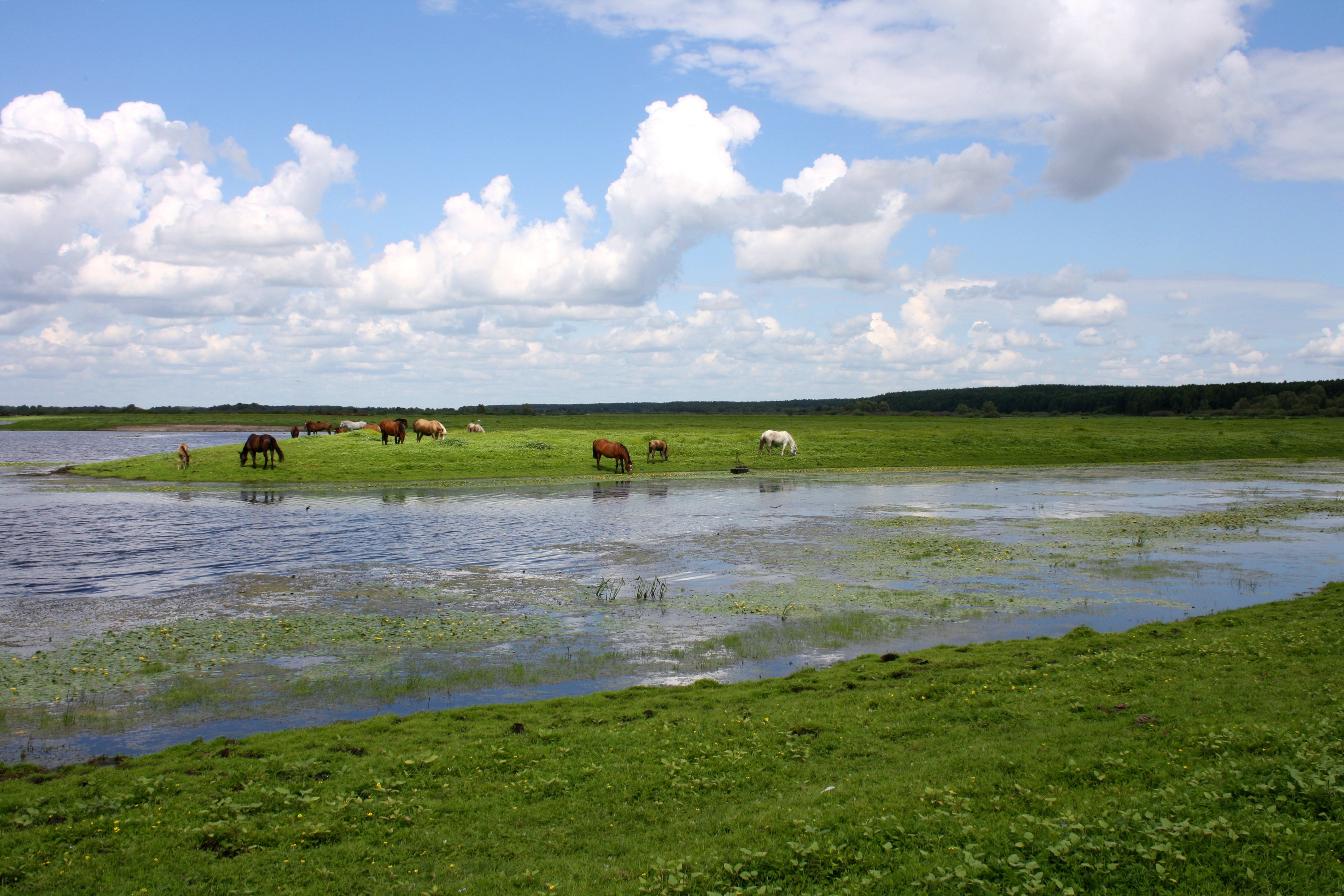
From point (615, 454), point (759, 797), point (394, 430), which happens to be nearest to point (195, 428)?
point (394, 430)

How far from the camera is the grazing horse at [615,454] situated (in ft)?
177

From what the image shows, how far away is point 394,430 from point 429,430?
3.50 metres

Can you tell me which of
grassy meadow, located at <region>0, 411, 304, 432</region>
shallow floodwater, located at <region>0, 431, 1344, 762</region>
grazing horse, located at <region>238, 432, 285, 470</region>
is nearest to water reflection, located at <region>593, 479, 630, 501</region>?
shallow floodwater, located at <region>0, 431, 1344, 762</region>

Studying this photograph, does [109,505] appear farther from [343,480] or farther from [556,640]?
[556,640]

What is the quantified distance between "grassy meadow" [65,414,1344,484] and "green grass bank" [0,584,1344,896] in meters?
38.9

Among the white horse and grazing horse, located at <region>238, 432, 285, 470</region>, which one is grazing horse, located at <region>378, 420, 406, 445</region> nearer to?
grazing horse, located at <region>238, 432, 285, 470</region>

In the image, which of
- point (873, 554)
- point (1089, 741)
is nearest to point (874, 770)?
point (1089, 741)

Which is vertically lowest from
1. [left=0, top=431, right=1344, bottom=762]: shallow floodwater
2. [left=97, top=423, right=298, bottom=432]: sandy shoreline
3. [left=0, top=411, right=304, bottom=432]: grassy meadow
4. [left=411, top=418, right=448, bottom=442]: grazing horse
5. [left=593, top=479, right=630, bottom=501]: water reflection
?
[left=0, top=431, right=1344, bottom=762]: shallow floodwater

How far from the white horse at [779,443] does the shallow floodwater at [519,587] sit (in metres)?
24.1

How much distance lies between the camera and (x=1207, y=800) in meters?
7.47

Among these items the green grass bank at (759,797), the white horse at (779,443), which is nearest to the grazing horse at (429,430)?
the white horse at (779,443)

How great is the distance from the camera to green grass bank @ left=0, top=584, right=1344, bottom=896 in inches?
270

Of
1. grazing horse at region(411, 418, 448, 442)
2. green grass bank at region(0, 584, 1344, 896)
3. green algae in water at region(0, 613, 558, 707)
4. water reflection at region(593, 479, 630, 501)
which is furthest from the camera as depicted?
grazing horse at region(411, 418, 448, 442)

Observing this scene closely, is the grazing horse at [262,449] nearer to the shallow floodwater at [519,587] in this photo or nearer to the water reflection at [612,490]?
the shallow floodwater at [519,587]
